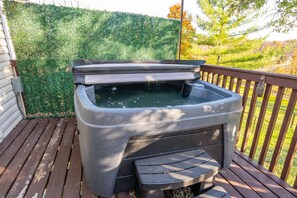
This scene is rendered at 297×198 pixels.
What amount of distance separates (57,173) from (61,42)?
2.36 m

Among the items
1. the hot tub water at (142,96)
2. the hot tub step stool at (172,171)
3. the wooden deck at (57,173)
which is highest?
the hot tub water at (142,96)

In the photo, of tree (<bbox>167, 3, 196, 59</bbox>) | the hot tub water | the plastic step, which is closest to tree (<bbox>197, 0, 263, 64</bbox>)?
tree (<bbox>167, 3, 196, 59</bbox>)

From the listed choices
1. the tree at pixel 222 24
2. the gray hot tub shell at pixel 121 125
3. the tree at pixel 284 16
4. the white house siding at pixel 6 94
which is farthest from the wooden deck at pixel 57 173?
the tree at pixel 222 24

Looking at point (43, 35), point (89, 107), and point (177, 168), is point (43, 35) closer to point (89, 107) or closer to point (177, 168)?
point (89, 107)

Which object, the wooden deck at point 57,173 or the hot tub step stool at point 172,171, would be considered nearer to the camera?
the hot tub step stool at point 172,171

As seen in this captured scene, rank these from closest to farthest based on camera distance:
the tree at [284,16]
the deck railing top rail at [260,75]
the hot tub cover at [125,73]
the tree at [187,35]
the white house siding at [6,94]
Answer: the deck railing top rail at [260,75], the hot tub cover at [125,73], the white house siding at [6,94], the tree at [284,16], the tree at [187,35]

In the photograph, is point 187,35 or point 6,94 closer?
point 6,94

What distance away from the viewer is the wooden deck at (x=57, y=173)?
1.55 m

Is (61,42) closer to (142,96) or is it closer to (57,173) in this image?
(142,96)

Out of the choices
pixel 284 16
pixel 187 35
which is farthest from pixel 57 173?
pixel 187 35

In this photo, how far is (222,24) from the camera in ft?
30.4

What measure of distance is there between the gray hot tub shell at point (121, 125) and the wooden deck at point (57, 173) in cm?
47

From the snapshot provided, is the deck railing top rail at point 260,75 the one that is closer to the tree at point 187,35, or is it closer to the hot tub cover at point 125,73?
the hot tub cover at point 125,73

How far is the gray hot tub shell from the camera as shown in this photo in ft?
3.61
